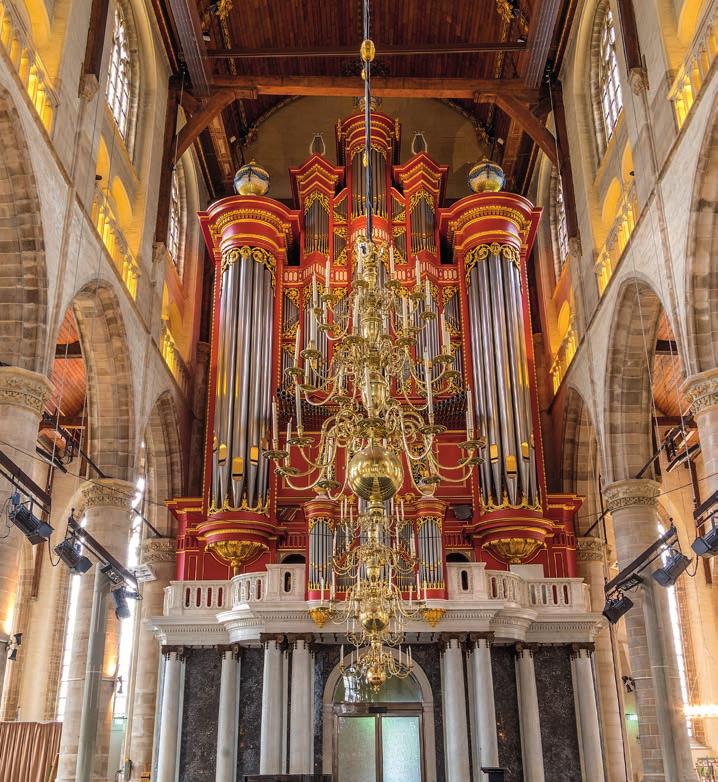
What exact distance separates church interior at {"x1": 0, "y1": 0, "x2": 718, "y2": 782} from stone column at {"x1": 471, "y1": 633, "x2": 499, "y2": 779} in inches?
1.8

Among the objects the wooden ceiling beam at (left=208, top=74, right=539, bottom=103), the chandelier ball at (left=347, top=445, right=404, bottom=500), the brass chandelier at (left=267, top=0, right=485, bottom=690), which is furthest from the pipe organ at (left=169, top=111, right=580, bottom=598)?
the chandelier ball at (left=347, top=445, right=404, bottom=500)

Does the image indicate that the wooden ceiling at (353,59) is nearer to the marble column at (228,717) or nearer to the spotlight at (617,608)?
the spotlight at (617,608)

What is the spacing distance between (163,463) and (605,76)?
40.7 ft

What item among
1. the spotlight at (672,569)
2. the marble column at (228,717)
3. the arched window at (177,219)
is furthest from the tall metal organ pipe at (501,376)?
the arched window at (177,219)

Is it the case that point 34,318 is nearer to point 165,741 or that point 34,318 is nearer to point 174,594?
point 174,594

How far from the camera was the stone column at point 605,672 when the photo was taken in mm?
17297

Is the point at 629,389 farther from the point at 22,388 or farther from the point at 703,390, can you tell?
the point at 22,388

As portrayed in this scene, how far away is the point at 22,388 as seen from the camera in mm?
11797

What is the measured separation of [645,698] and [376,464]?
983 cm

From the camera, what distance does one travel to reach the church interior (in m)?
11.9

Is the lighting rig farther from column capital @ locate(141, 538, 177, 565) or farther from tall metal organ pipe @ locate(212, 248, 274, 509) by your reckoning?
column capital @ locate(141, 538, 177, 565)

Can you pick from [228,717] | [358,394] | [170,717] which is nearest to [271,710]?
[228,717]

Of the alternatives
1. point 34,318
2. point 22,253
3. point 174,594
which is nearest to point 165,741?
point 174,594

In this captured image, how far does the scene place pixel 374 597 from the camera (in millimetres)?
11172
